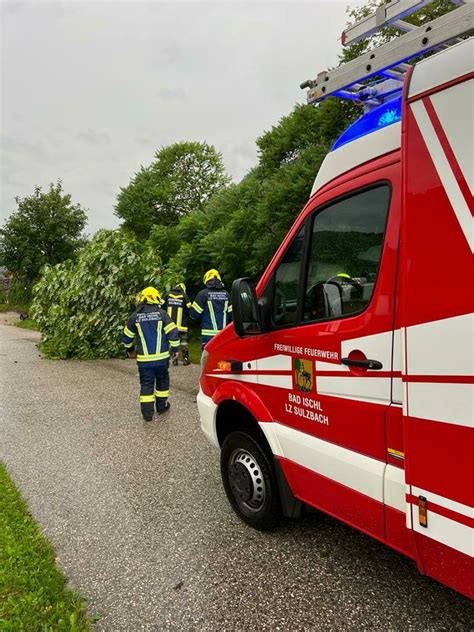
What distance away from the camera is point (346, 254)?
244cm

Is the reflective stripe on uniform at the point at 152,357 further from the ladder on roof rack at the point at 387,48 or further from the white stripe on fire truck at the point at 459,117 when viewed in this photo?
the white stripe on fire truck at the point at 459,117

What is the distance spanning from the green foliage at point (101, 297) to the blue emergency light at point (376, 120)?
9.60m

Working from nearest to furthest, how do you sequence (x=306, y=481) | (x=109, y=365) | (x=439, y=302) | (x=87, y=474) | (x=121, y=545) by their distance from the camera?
(x=439, y=302) < (x=306, y=481) < (x=121, y=545) < (x=87, y=474) < (x=109, y=365)

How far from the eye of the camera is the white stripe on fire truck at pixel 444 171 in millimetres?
1626

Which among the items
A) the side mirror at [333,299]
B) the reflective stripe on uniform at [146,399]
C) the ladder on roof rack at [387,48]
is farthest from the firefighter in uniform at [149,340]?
the ladder on roof rack at [387,48]

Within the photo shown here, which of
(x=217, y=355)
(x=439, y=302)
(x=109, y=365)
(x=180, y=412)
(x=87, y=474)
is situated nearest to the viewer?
(x=439, y=302)

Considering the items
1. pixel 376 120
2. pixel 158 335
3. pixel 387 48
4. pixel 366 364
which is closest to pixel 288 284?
pixel 366 364

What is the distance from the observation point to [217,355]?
361 centimetres

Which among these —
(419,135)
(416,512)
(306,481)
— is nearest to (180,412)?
(306,481)

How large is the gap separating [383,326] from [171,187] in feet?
107

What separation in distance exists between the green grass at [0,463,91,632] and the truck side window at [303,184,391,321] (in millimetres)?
2165

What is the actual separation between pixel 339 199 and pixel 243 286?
2.53 feet

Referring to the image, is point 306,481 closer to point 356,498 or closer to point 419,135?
point 356,498

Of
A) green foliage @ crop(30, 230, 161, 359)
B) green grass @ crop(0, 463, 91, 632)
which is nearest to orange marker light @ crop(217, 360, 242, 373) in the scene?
green grass @ crop(0, 463, 91, 632)
